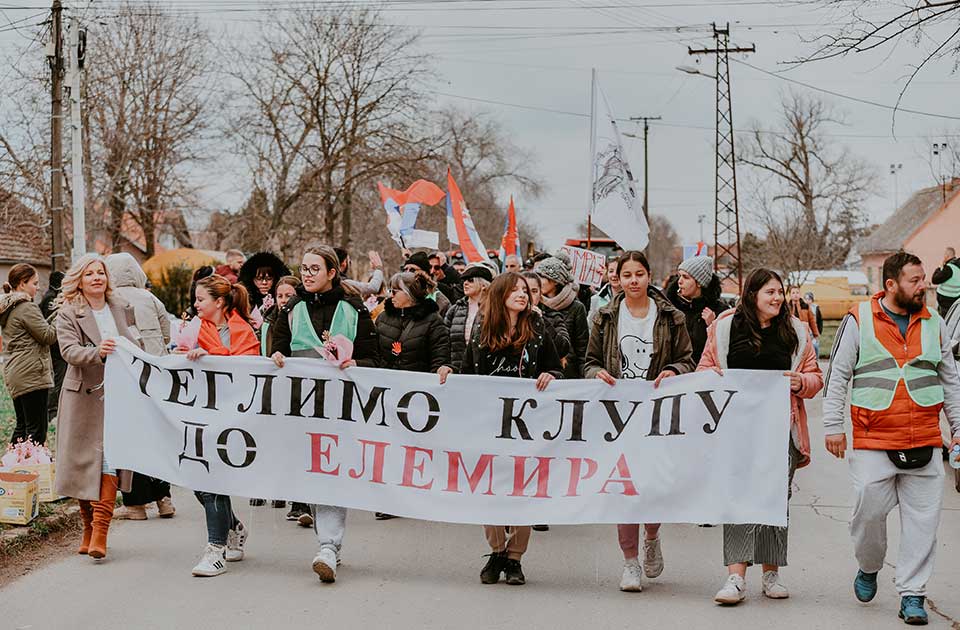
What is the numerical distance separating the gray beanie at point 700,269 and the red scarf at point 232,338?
10.8 ft

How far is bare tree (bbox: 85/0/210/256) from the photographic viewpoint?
36.5 metres

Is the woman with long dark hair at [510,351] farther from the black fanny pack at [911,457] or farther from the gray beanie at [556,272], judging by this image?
the gray beanie at [556,272]

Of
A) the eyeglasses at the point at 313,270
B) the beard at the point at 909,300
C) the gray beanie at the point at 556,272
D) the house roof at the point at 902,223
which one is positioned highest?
the house roof at the point at 902,223

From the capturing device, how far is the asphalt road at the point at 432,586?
19.0 ft

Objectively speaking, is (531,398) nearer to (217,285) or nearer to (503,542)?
(503,542)

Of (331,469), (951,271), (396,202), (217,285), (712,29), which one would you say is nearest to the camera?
(331,469)

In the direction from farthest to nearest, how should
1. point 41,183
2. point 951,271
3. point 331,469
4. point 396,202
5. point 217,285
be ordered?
1. point 41,183
2. point 396,202
3. point 951,271
4. point 217,285
5. point 331,469

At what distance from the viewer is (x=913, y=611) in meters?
5.68

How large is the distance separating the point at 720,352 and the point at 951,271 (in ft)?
18.6

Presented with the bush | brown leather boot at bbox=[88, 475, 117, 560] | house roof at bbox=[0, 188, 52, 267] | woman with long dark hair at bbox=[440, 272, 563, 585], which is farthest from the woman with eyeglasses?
house roof at bbox=[0, 188, 52, 267]

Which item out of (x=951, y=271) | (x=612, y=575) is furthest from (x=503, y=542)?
(x=951, y=271)

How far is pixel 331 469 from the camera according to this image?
676cm

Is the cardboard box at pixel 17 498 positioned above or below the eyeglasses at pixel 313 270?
below

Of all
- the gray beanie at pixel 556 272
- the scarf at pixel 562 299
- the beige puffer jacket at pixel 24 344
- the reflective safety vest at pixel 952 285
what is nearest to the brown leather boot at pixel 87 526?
the beige puffer jacket at pixel 24 344
